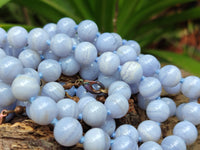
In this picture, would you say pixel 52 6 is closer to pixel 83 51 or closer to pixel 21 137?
pixel 83 51

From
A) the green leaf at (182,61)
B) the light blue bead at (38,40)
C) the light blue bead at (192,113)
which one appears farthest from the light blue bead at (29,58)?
the green leaf at (182,61)

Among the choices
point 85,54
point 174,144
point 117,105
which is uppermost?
point 85,54

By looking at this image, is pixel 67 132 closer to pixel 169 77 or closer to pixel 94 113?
pixel 94 113

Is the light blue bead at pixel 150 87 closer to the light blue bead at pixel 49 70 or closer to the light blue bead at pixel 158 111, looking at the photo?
the light blue bead at pixel 158 111

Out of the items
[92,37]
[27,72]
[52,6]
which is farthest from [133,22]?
[27,72]

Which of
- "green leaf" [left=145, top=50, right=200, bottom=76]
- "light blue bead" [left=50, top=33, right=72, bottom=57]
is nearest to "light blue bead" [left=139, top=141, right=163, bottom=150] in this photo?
"light blue bead" [left=50, top=33, right=72, bottom=57]

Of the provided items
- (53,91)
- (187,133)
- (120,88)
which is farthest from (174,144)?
(53,91)
